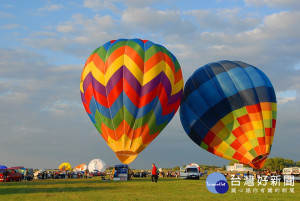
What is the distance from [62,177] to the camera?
60562mm

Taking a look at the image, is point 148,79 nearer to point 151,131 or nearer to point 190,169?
point 151,131

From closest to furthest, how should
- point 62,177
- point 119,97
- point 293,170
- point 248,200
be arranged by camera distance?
1. point 248,200
2. point 119,97
3. point 293,170
4. point 62,177

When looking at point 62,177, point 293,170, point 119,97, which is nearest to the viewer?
point 119,97

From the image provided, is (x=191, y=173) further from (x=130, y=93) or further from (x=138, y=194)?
(x=138, y=194)

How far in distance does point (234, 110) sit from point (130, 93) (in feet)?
29.6

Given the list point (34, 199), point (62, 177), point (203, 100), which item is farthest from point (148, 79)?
point (62, 177)

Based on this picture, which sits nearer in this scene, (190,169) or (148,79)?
(148,79)

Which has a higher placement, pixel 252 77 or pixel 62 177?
pixel 252 77

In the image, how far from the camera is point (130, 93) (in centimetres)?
3319

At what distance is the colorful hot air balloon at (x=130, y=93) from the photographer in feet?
109

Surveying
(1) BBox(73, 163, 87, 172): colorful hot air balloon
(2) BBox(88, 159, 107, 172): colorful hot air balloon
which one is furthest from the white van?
(1) BBox(73, 163, 87, 172): colorful hot air balloon

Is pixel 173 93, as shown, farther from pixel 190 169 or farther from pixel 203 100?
pixel 190 169

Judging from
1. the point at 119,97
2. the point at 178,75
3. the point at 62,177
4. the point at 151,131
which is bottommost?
the point at 62,177

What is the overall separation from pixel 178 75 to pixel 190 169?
16254 mm
